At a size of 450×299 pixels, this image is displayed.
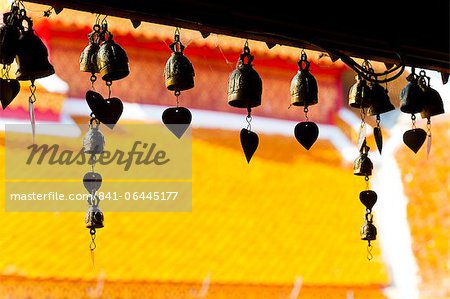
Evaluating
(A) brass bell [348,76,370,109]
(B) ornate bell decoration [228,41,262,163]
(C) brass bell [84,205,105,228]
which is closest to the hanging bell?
(A) brass bell [348,76,370,109]

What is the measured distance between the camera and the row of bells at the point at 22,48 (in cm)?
205

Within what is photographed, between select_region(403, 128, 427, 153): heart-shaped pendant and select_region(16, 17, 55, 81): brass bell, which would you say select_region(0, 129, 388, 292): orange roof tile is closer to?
select_region(403, 128, 427, 153): heart-shaped pendant

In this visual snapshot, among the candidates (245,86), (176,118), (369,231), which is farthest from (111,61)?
(369,231)

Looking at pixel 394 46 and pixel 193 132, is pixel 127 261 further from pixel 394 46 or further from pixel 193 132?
pixel 394 46

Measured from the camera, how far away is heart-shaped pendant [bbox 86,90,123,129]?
2.23 metres

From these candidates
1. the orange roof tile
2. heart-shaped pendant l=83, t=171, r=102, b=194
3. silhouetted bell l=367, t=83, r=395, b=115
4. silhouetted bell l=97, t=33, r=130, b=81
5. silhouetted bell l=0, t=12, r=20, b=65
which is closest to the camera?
silhouetted bell l=0, t=12, r=20, b=65

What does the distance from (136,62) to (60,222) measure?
121 cm

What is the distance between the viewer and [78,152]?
495 centimetres

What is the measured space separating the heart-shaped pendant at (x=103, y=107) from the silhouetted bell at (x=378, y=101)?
98 cm

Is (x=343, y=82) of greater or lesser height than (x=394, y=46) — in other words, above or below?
above

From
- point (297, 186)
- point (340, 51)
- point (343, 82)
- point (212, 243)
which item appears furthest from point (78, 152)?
point (340, 51)

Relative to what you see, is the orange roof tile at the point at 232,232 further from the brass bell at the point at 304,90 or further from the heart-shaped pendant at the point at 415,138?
the brass bell at the point at 304,90

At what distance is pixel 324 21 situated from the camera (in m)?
2.36

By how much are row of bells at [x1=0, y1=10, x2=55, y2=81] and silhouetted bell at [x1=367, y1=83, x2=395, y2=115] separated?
1209 millimetres
